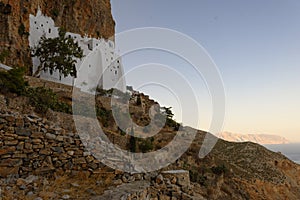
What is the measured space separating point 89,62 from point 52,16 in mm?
5946

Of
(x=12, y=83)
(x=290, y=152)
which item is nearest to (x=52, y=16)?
(x=12, y=83)

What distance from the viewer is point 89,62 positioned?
27.2m

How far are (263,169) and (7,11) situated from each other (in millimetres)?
22705

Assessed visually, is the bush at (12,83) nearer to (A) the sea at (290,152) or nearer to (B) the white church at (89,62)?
(B) the white church at (89,62)

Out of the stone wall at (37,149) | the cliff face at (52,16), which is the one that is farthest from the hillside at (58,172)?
the cliff face at (52,16)

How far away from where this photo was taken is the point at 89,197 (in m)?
3.73

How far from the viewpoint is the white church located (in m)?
22.3

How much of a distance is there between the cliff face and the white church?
0.82m

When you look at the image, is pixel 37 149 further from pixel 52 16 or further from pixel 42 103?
pixel 52 16

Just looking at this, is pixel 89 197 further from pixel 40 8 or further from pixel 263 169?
pixel 40 8

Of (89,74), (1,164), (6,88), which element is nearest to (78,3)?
(89,74)

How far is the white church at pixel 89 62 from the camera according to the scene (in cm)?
2233

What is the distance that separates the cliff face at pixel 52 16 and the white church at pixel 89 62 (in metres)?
0.82

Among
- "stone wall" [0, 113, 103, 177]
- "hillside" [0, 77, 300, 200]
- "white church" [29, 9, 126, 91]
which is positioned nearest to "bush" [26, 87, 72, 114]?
"hillside" [0, 77, 300, 200]
